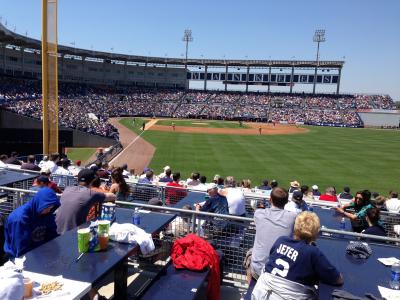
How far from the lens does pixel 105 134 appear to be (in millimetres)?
33469

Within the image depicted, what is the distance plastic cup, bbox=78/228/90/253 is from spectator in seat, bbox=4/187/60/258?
0.78 metres

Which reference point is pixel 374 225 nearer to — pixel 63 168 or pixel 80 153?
pixel 63 168

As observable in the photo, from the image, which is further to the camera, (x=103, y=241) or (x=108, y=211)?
(x=108, y=211)

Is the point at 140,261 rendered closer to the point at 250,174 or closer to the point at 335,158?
the point at 250,174

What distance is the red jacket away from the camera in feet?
15.1

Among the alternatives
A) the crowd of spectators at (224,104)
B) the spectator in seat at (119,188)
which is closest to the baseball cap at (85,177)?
the spectator in seat at (119,188)

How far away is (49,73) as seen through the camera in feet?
47.5

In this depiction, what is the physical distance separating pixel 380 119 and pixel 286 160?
52375mm

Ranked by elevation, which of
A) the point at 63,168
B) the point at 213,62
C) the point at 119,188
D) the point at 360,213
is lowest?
the point at 63,168

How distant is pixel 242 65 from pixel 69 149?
197ft

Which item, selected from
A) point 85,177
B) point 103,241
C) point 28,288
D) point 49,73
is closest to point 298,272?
point 103,241

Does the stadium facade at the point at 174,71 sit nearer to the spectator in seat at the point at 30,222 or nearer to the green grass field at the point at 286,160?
the green grass field at the point at 286,160

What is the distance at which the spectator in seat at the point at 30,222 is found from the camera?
4422 millimetres

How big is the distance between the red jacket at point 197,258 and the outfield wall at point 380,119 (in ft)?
240
